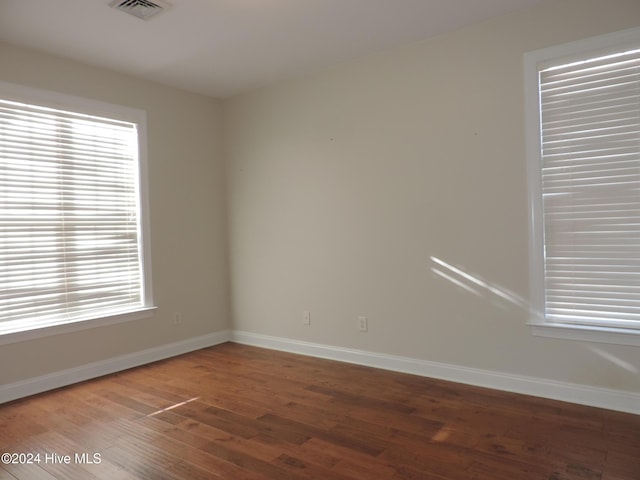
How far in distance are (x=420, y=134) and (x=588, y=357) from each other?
6.38 feet

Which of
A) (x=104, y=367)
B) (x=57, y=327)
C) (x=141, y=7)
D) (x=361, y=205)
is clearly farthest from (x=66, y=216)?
(x=361, y=205)

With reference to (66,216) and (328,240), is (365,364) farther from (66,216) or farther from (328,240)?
(66,216)

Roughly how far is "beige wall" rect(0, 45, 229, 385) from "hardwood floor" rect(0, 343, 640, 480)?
38 centimetres

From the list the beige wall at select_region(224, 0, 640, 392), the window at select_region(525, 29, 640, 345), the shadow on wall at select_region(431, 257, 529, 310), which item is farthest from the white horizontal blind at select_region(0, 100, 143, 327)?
the window at select_region(525, 29, 640, 345)

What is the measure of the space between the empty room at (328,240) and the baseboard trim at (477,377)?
0.6 inches

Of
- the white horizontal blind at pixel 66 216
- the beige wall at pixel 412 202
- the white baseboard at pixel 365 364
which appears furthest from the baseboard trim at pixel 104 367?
the beige wall at pixel 412 202

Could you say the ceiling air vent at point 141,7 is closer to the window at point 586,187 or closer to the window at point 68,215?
the window at point 68,215

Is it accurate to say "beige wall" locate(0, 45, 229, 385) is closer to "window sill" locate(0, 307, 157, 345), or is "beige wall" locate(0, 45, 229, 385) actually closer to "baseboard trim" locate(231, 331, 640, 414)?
"window sill" locate(0, 307, 157, 345)

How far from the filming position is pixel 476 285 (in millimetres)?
3227

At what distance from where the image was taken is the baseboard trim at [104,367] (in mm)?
3258

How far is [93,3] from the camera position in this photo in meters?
2.71

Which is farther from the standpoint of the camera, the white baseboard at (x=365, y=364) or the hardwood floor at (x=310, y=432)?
the white baseboard at (x=365, y=364)

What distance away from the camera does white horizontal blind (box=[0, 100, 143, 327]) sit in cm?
328

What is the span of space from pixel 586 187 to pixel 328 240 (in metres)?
2.06
